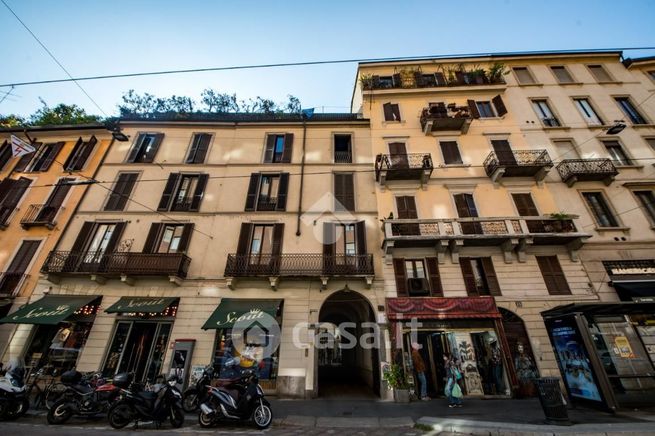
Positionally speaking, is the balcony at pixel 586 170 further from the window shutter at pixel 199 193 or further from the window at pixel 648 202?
the window shutter at pixel 199 193

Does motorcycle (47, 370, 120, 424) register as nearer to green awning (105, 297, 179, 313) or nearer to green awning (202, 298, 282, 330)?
green awning (202, 298, 282, 330)

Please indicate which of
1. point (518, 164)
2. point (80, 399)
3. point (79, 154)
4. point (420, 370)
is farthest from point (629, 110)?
point (79, 154)

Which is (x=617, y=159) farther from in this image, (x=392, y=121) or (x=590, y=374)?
(x=590, y=374)

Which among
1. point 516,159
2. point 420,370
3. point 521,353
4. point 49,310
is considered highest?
point 516,159

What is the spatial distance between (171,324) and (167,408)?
6.02 metres

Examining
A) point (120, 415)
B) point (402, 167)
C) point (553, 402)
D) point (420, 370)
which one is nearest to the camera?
point (553, 402)

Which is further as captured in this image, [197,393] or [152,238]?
[152,238]

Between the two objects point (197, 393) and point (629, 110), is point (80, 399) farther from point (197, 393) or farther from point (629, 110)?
point (629, 110)

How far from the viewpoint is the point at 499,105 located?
1672 cm

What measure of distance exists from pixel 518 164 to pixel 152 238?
19.4 m

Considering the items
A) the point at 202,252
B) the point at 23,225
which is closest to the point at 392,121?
the point at 202,252

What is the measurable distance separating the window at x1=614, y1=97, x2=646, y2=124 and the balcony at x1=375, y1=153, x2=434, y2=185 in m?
13.3

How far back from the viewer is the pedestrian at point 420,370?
9773mm

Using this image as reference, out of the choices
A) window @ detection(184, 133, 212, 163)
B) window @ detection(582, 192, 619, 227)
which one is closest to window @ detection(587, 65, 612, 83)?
window @ detection(582, 192, 619, 227)
